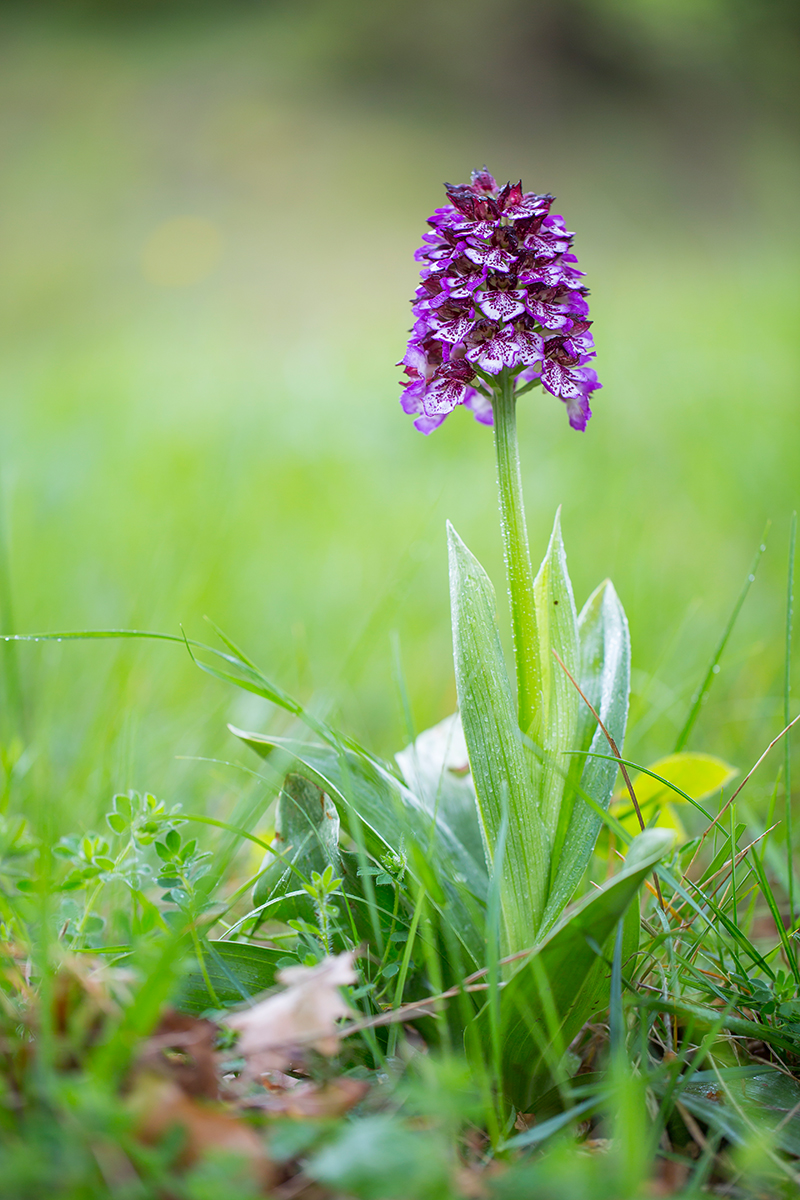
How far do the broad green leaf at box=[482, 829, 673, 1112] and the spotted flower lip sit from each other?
2.14 ft

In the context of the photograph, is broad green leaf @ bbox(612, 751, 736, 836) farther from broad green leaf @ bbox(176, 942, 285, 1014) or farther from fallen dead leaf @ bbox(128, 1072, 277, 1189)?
fallen dead leaf @ bbox(128, 1072, 277, 1189)

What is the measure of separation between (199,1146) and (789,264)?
310 inches

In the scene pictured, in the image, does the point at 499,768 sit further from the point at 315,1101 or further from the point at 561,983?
the point at 315,1101

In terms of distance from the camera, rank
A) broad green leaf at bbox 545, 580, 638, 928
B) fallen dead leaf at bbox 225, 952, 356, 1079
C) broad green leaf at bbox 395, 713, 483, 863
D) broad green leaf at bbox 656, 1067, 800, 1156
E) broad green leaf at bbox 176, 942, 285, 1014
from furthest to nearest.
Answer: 1. broad green leaf at bbox 395, 713, 483, 863
2. broad green leaf at bbox 545, 580, 638, 928
3. broad green leaf at bbox 176, 942, 285, 1014
4. broad green leaf at bbox 656, 1067, 800, 1156
5. fallen dead leaf at bbox 225, 952, 356, 1079

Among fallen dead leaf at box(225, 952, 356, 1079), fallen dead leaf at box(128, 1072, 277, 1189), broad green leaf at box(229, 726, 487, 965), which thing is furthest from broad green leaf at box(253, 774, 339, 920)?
fallen dead leaf at box(128, 1072, 277, 1189)

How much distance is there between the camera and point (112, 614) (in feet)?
9.14

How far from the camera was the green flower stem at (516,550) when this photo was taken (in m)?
1.17

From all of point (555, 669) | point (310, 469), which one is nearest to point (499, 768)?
point (555, 669)

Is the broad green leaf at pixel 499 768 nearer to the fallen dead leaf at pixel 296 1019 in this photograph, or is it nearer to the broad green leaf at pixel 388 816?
the broad green leaf at pixel 388 816

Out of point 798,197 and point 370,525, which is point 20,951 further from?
point 798,197

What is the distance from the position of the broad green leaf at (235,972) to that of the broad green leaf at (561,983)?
0.95ft

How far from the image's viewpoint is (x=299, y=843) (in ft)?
3.92

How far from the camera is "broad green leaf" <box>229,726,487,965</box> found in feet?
3.64

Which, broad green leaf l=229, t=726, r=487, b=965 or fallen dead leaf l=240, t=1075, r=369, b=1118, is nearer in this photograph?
fallen dead leaf l=240, t=1075, r=369, b=1118
